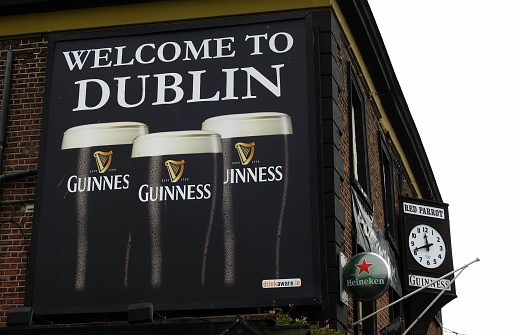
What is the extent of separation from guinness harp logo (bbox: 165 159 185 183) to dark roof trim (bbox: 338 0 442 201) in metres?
3.50

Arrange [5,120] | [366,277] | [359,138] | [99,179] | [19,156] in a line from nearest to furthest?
1. [366,277]
2. [99,179]
3. [19,156]
4. [5,120]
5. [359,138]

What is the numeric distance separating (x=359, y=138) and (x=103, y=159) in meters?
4.59

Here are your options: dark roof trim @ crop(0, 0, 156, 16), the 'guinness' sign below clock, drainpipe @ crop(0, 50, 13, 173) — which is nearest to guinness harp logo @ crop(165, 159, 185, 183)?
drainpipe @ crop(0, 50, 13, 173)

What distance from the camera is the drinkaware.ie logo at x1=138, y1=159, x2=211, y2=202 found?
1130 centimetres

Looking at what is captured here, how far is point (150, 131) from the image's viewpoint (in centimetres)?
1177

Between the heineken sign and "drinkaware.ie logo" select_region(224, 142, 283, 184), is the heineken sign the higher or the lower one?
the lower one

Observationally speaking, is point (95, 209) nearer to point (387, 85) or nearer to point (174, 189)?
point (174, 189)

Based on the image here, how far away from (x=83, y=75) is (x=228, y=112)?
218 cm

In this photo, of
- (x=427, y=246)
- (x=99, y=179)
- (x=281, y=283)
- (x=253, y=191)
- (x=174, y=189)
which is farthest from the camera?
(x=427, y=246)

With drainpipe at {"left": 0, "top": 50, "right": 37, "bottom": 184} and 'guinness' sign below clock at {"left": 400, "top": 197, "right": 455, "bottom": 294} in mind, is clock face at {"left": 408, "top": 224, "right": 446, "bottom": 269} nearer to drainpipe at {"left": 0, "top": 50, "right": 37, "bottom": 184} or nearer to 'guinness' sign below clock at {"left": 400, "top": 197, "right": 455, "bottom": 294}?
'guinness' sign below clock at {"left": 400, "top": 197, "right": 455, "bottom": 294}

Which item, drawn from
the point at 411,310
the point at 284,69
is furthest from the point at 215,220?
the point at 411,310

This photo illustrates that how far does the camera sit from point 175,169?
11.5 m

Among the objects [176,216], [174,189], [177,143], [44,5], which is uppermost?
[44,5]

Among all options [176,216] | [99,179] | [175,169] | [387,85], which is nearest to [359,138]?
[387,85]
